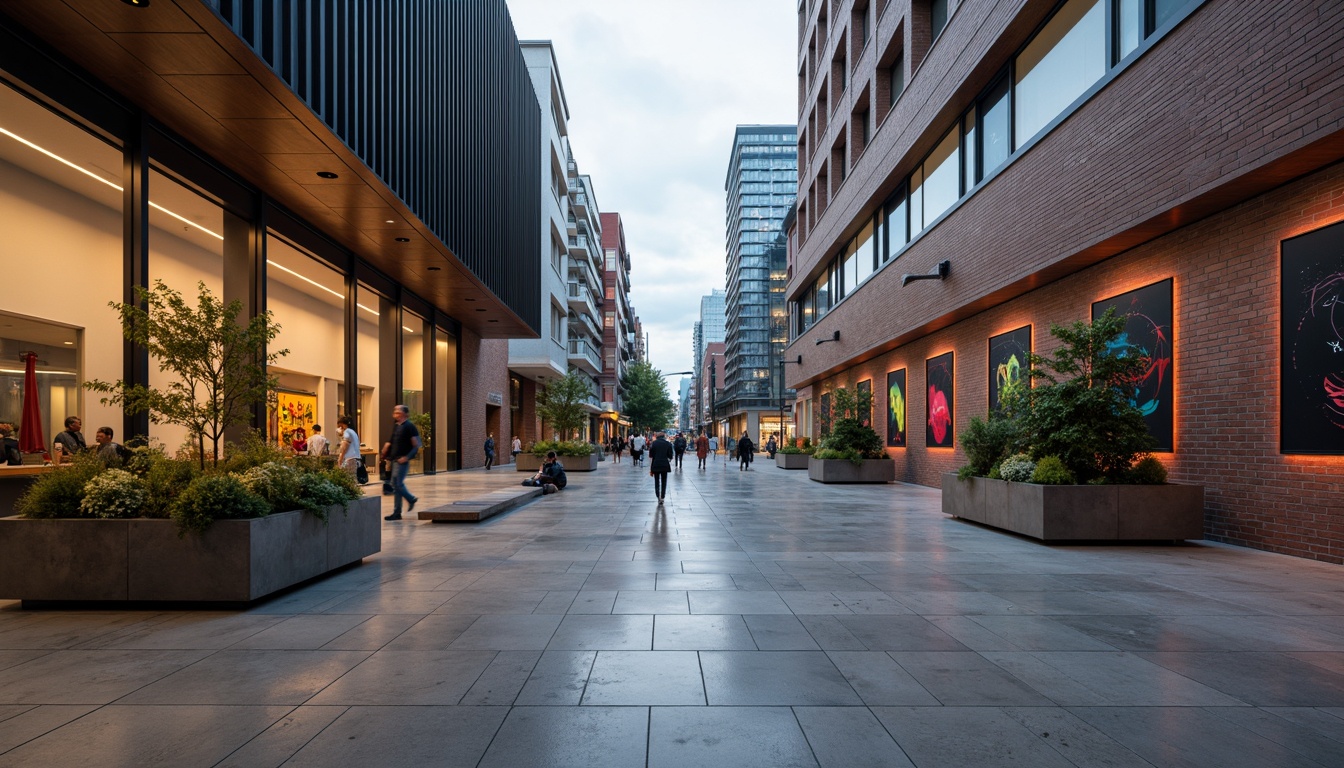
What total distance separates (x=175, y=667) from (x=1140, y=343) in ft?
43.8

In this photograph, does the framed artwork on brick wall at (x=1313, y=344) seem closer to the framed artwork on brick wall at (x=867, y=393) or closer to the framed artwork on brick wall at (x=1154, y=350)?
the framed artwork on brick wall at (x=1154, y=350)

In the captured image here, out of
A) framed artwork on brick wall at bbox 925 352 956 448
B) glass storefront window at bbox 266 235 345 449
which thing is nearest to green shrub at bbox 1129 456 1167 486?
framed artwork on brick wall at bbox 925 352 956 448

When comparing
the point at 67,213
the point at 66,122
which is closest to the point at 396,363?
the point at 67,213

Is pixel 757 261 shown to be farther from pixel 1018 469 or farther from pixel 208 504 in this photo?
pixel 208 504

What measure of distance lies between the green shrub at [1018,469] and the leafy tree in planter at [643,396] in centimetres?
6901

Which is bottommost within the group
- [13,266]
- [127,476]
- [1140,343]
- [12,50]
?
[127,476]

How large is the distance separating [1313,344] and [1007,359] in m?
8.16

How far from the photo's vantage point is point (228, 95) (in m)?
10.4

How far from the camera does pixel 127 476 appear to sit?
650 centimetres

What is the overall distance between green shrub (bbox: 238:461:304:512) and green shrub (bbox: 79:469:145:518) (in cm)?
85

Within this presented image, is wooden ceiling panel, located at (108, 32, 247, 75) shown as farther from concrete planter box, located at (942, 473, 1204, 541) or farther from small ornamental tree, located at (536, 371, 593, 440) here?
small ornamental tree, located at (536, 371, 593, 440)

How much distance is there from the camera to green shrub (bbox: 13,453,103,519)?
629 cm

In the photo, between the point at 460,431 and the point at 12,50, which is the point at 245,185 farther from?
the point at 460,431

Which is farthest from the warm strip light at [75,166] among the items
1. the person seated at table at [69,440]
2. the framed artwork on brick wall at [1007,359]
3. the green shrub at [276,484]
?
the framed artwork on brick wall at [1007,359]
